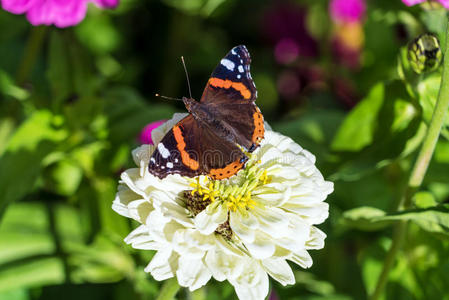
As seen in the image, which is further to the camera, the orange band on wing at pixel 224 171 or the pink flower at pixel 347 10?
the pink flower at pixel 347 10

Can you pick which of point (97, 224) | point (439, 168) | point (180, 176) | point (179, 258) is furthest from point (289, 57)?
point (179, 258)

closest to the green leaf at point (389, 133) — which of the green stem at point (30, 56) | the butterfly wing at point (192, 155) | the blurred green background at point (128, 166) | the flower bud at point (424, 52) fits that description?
the blurred green background at point (128, 166)

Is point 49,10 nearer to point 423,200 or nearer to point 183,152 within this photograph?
point 183,152

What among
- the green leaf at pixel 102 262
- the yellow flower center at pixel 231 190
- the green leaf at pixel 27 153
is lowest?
the green leaf at pixel 102 262

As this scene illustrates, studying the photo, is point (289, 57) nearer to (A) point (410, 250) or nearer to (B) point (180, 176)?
(A) point (410, 250)

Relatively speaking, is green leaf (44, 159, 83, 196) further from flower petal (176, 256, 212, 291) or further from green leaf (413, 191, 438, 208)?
green leaf (413, 191, 438, 208)

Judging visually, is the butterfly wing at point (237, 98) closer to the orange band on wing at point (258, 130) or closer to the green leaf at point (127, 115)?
the orange band on wing at point (258, 130)

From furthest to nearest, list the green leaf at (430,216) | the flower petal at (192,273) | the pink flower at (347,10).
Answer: the pink flower at (347,10) → the green leaf at (430,216) → the flower petal at (192,273)
